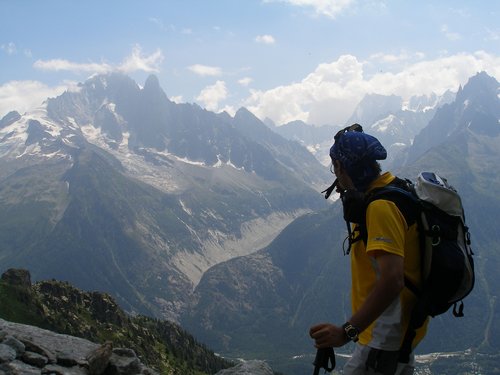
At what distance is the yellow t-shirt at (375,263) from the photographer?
27.3ft

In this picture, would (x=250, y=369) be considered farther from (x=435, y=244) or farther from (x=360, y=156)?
(x=435, y=244)

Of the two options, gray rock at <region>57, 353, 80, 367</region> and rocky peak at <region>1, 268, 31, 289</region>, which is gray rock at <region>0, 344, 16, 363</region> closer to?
gray rock at <region>57, 353, 80, 367</region>

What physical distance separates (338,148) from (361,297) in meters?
2.80

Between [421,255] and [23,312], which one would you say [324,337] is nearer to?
[421,255]

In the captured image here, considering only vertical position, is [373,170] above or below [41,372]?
above

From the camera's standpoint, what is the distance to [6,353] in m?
13.7

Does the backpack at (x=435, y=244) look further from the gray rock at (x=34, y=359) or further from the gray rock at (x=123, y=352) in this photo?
the gray rock at (x=123, y=352)

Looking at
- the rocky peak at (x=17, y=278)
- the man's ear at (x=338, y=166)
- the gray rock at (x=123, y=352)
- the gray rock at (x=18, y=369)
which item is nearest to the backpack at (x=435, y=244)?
the man's ear at (x=338, y=166)

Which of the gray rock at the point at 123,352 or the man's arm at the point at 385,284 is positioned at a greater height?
the man's arm at the point at 385,284

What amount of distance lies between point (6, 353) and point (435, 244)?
37.5ft

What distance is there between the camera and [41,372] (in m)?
13.7

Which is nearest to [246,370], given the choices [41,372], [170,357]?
[41,372]

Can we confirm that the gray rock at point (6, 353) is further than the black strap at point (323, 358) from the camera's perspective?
Yes

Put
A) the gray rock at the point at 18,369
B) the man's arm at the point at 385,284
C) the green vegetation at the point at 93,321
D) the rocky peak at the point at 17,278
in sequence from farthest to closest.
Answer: the rocky peak at the point at 17,278, the green vegetation at the point at 93,321, the gray rock at the point at 18,369, the man's arm at the point at 385,284
